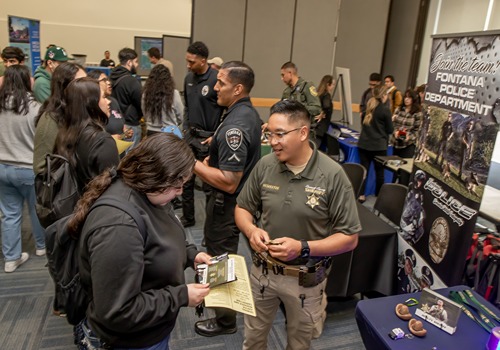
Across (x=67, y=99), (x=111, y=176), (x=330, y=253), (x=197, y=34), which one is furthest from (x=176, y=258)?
(x=197, y=34)

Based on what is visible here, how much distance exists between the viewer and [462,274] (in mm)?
2000

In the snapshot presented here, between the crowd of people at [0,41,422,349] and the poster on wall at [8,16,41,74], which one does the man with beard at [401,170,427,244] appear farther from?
the poster on wall at [8,16,41,74]

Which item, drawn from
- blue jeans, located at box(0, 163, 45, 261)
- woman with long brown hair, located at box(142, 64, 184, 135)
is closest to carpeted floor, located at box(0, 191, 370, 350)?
blue jeans, located at box(0, 163, 45, 261)

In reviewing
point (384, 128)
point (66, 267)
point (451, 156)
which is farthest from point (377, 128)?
point (66, 267)

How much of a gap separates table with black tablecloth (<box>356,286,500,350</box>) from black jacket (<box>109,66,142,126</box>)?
3486 millimetres

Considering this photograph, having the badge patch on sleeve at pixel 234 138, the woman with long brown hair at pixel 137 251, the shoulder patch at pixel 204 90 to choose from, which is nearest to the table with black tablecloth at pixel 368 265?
the badge patch on sleeve at pixel 234 138

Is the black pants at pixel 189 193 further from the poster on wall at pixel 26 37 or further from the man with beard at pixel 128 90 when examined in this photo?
the poster on wall at pixel 26 37

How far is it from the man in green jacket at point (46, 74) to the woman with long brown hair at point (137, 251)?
310cm

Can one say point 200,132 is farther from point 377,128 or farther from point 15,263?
point 377,128

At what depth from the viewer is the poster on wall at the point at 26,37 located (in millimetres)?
6812

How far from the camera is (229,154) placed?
6.88 feet

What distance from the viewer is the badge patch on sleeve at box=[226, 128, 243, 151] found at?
2076mm

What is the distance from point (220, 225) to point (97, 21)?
11305 millimetres

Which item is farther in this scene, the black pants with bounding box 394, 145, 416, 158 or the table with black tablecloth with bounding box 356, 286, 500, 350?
the black pants with bounding box 394, 145, 416, 158
